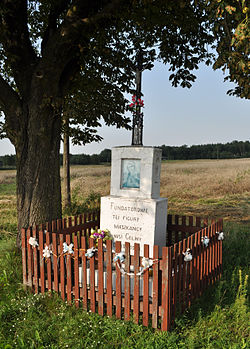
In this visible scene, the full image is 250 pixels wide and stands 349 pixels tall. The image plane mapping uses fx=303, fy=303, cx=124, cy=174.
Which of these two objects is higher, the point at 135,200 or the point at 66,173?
the point at 66,173

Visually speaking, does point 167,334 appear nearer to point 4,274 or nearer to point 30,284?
point 30,284

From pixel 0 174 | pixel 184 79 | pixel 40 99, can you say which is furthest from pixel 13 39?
pixel 0 174

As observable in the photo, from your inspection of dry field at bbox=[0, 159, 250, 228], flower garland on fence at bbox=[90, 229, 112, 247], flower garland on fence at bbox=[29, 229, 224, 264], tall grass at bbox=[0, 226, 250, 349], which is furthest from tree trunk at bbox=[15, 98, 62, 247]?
dry field at bbox=[0, 159, 250, 228]

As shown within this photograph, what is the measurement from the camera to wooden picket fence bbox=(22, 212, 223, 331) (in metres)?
4.33

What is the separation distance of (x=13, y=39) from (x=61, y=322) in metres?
6.33

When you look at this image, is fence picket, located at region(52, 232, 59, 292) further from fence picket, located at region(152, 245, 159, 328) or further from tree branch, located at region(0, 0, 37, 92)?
tree branch, located at region(0, 0, 37, 92)

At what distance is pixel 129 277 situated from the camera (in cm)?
446

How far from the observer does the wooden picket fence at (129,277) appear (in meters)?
4.33

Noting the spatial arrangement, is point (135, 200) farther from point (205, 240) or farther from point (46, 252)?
point (46, 252)

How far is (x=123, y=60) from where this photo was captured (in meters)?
11.7

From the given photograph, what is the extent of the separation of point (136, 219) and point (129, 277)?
1919 millimetres

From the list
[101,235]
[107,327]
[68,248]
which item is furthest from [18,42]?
[107,327]

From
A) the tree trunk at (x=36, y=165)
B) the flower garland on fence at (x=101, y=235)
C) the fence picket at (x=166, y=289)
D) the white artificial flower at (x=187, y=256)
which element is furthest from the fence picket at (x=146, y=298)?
the tree trunk at (x=36, y=165)

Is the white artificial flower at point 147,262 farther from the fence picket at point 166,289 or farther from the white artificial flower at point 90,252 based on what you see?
the white artificial flower at point 90,252
